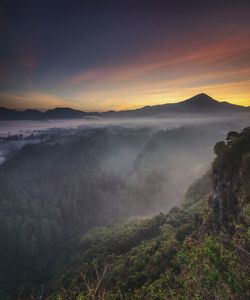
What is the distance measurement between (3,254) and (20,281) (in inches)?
1935

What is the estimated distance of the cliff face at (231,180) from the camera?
4031 cm

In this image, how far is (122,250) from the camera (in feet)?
295

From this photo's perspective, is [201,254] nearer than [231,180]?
Yes

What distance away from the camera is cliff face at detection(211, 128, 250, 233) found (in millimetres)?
40312

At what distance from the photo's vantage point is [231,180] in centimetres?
4644

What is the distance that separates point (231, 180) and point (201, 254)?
101 feet

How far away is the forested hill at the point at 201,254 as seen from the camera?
15281 mm

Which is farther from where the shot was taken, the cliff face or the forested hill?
the cliff face

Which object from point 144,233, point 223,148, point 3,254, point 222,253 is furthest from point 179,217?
point 3,254

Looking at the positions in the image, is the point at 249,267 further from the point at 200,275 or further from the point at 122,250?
the point at 122,250

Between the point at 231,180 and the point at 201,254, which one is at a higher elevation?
the point at 201,254

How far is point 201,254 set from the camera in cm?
1814

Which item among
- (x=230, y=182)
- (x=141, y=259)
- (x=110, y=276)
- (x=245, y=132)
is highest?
(x=245, y=132)

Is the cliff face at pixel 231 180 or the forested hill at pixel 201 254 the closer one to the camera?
the forested hill at pixel 201 254
